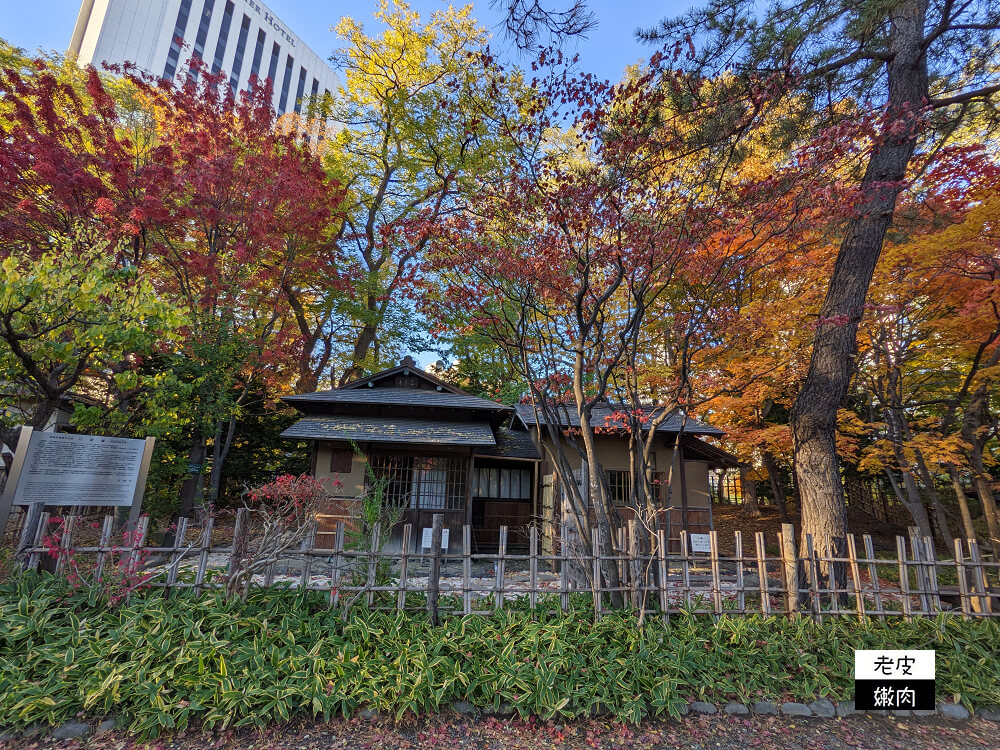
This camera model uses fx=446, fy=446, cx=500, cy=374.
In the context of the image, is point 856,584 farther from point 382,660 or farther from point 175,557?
point 175,557

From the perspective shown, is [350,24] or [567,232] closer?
[567,232]

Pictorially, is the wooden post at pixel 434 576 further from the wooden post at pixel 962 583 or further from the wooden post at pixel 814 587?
the wooden post at pixel 962 583

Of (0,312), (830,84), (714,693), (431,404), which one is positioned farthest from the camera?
(431,404)

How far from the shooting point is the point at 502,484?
12.1 meters

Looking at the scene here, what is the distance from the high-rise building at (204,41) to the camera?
30.2 metres

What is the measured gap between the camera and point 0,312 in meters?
4.60

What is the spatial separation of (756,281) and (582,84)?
1043 centimetres

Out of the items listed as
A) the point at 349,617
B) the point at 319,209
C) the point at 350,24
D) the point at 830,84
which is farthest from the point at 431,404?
the point at 350,24

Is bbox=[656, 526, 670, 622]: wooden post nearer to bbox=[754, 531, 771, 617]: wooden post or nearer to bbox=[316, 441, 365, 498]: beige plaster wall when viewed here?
bbox=[754, 531, 771, 617]: wooden post

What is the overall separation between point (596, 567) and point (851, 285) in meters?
5.35

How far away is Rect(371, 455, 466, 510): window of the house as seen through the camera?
33.3 feet

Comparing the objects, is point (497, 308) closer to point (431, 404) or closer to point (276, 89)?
point (431, 404)

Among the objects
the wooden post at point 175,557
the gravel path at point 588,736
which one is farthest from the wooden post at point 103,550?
the gravel path at point 588,736

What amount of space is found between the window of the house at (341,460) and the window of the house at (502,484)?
3411 mm
